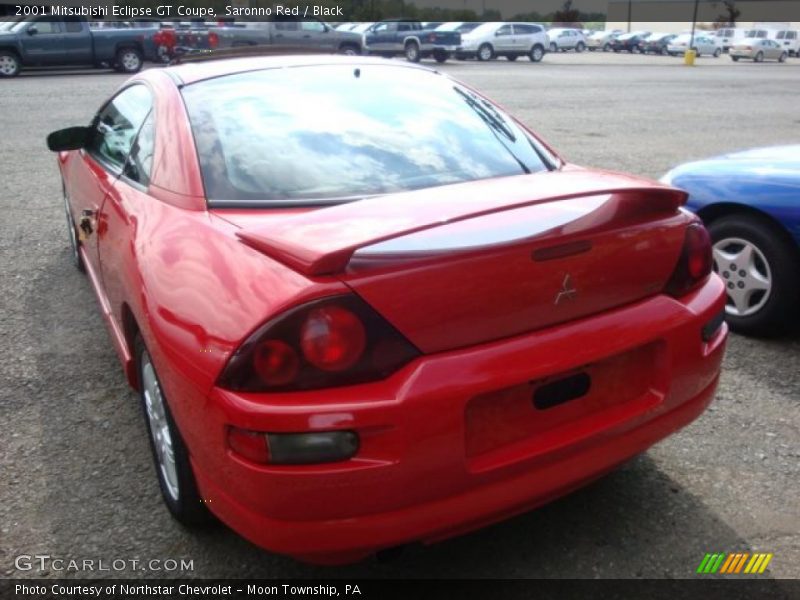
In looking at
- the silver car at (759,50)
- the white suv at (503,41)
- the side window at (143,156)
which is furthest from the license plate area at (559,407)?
the silver car at (759,50)

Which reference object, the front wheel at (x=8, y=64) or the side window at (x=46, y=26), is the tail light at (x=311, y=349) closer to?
the front wheel at (x=8, y=64)

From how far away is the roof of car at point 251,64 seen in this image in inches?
123

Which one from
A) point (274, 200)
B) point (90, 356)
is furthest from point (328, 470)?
point (90, 356)

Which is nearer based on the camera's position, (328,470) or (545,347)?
(328,470)

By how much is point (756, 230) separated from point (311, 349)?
3011 mm

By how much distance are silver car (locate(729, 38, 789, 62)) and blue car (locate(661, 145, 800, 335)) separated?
147 feet

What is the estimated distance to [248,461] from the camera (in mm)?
1902

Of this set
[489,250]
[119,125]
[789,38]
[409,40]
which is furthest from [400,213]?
[789,38]

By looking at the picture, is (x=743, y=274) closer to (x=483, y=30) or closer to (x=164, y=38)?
(x=164, y=38)

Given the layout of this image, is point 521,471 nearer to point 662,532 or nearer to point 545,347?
point 545,347

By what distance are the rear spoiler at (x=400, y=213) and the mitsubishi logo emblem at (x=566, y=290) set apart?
0.76 ft

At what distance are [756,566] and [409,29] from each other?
96.8 feet

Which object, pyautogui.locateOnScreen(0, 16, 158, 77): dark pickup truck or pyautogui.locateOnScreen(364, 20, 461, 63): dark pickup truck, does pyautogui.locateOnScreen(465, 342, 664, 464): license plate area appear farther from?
pyautogui.locateOnScreen(364, 20, 461, 63): dark pickup truck

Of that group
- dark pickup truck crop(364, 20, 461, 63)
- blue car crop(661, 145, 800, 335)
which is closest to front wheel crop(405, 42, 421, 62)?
dark pickup truck crop(364, 20, 461, 63)
